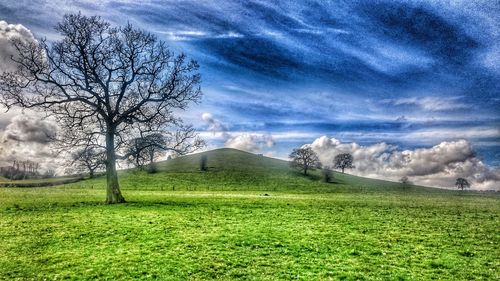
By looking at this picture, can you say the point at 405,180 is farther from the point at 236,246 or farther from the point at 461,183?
the point at 236,246

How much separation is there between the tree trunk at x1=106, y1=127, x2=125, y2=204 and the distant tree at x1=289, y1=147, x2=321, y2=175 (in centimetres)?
10041

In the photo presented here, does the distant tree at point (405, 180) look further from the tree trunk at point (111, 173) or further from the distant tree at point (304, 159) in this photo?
the tree trunk at point (111, 173)

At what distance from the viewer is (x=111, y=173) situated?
125 feet

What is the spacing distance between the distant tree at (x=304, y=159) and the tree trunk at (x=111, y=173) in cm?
10041

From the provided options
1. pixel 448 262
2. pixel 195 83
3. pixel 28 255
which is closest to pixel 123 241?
pixel 28 255

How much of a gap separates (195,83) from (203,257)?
27.9 m

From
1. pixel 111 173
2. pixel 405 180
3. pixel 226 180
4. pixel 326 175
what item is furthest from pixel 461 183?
pixel 111 173

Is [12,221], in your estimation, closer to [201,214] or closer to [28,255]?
[28,255]

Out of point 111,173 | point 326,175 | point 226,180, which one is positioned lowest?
point 226,180

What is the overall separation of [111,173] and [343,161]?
125888 mm

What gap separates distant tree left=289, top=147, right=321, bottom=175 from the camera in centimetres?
13338

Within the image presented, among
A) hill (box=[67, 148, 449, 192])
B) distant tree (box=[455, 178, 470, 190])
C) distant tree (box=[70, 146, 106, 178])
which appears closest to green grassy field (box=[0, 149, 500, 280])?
distant tree (box=[70, 146, 106, 178])

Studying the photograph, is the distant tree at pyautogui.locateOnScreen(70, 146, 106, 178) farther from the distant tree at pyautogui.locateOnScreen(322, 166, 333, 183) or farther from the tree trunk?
the distant tree at pyautogui.locateOnScreen(322, 166, 333, 183)

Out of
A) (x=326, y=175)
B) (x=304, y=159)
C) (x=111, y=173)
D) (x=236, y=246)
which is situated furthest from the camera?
(x=304, y=159)
